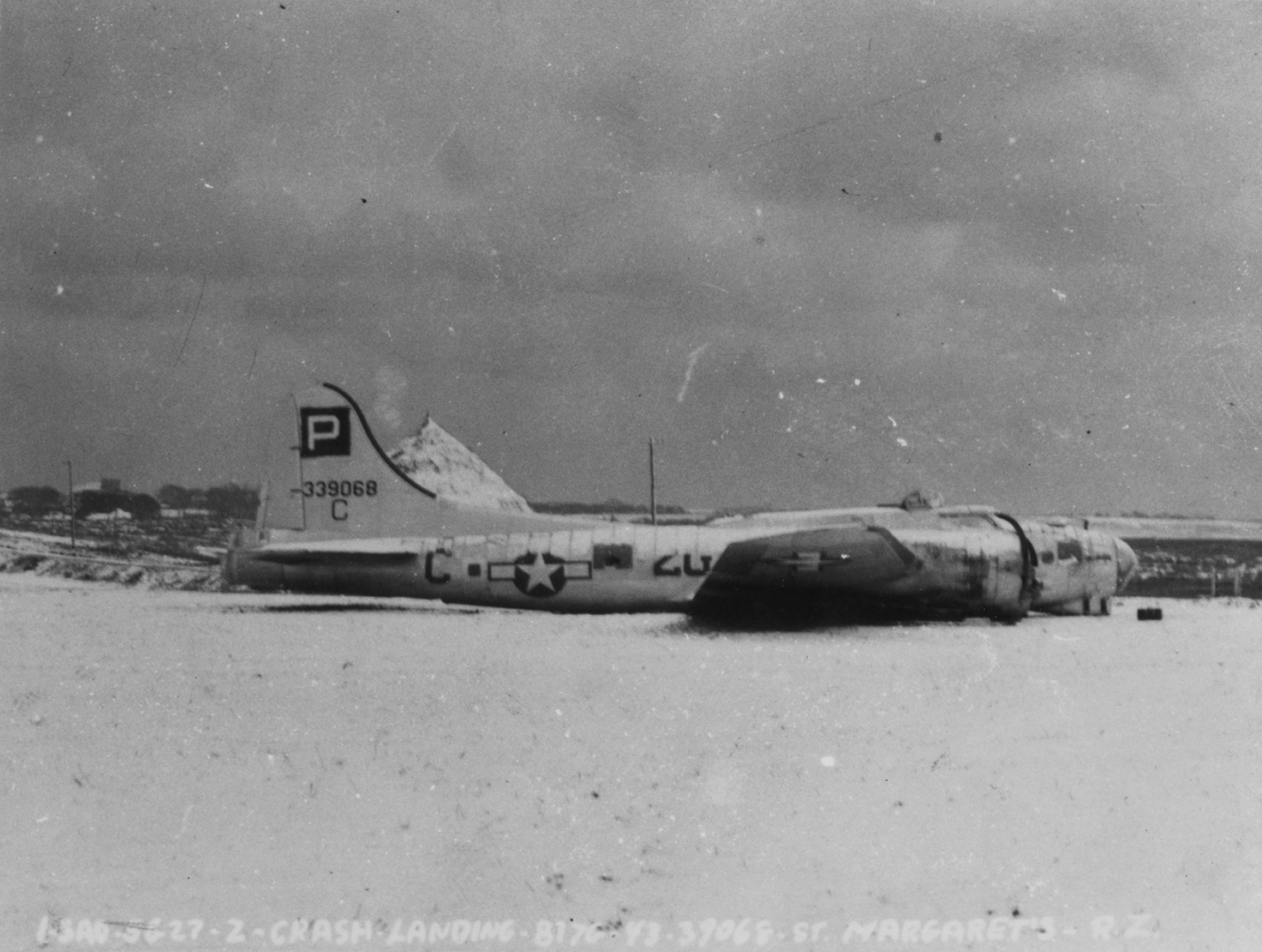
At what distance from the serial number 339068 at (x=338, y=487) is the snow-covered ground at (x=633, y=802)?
20.0 ft

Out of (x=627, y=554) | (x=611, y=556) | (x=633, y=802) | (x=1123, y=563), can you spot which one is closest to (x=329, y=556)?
(x=611, y=556)

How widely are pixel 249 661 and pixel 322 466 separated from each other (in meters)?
6.37

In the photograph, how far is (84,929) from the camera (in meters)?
4.87

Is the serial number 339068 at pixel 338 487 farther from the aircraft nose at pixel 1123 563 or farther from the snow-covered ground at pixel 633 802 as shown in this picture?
the aircraft nose at pixel 1123 563

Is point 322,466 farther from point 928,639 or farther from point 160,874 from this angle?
point 160,874

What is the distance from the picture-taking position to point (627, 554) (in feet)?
52.7

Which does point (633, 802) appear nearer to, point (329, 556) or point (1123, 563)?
point (329, 556)

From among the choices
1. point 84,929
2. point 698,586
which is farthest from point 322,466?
point 84,929

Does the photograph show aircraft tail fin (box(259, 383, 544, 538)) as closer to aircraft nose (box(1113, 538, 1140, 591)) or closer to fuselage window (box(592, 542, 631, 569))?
fuselage window (box(592, 542, 631, 569))

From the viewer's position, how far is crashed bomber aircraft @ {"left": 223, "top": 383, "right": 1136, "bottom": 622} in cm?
1490

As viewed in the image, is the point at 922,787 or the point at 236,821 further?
the point at 922,787

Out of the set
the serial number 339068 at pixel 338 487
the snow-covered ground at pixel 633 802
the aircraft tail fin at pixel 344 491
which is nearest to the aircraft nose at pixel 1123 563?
the snow-covered ground at pixel 633 802

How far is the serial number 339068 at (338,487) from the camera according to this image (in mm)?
17203

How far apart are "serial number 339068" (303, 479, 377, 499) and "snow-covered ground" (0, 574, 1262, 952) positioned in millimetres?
6087
